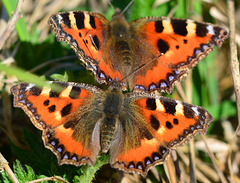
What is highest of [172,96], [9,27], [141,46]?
[9,27]

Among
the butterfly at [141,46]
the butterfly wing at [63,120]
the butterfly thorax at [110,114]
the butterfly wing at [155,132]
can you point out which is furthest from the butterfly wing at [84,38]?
the butterfly wing at [155,132]

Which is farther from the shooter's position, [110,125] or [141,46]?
[141,46]

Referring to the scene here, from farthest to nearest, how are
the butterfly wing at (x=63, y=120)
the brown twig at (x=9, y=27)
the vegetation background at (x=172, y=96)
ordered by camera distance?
1. the vegetation background at (x=172, y=96)
2. the brown twig at (x=9, y=27)
3. the butterfly wing at (x=63, y=120)

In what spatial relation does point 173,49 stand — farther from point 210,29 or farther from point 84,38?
point 84,38

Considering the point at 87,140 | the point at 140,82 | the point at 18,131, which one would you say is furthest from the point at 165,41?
the point at 18,131

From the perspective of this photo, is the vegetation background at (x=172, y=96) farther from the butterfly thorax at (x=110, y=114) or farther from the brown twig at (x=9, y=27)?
the brown twig at (x=9, y=27)

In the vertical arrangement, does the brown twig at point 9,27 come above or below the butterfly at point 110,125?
above

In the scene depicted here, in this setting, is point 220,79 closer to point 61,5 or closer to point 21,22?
point 61,5

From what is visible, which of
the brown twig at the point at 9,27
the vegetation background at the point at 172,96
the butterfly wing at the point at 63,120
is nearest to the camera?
the butterfly wing at the point at 63,120

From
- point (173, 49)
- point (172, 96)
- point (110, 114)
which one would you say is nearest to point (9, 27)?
point (110, 114)
